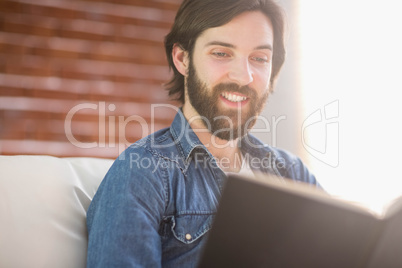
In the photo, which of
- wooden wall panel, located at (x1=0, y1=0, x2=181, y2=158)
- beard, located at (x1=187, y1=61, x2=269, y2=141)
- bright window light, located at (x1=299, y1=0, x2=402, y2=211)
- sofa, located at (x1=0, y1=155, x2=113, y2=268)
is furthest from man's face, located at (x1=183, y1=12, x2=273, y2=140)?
wooden wall panel, located at (x1=0, y1=0, x2=181, y2=158)

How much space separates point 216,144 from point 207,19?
15.5 inches

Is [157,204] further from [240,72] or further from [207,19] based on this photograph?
[207,19]

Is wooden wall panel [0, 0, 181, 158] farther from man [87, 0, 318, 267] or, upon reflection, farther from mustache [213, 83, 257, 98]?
mustache [213, 83, 257, 98]

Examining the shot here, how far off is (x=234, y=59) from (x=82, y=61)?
1.07 metres

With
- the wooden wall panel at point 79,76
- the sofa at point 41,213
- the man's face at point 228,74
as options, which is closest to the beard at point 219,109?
the man's face at point 228,74

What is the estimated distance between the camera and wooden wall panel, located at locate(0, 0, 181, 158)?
186cm

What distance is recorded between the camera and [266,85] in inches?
50.3

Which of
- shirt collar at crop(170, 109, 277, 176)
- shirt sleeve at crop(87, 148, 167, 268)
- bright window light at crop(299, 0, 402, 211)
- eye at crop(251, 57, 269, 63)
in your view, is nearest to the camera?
shirt sleeve at crop(87, 148, 167, 268)

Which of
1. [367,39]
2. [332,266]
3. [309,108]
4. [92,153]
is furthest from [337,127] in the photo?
[332,266]

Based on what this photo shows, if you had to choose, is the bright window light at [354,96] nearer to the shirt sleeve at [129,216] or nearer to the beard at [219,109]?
the beard at [219,109]

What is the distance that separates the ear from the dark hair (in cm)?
2

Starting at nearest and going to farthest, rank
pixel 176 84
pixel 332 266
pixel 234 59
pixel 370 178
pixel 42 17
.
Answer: pixel 332 266
pixel 234 59
pixel 176 84
pixel 370 178
pixel 42 17

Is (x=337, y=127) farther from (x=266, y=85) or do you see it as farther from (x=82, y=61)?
(x=82, y=61)

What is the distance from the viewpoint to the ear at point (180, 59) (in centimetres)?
130
